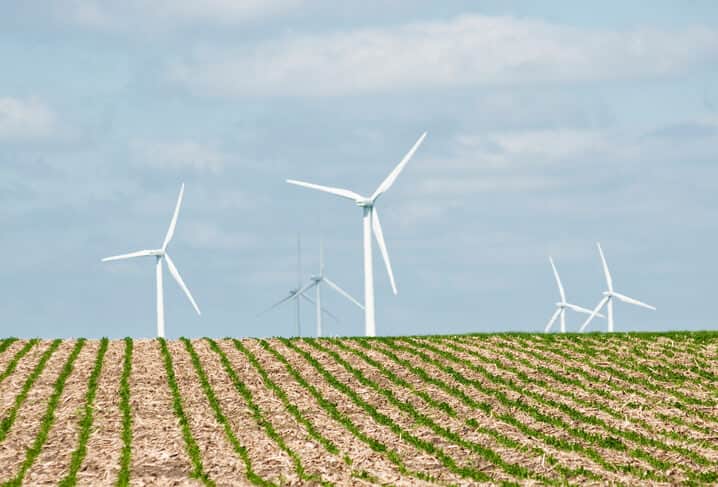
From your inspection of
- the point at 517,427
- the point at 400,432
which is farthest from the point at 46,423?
the point at 517,427

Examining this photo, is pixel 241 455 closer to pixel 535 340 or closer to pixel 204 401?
pixel 204 401

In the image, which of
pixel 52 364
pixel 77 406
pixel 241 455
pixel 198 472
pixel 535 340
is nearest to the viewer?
pixel 198 472

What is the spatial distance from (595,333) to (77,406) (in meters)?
22.0

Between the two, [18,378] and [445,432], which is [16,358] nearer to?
[18,378]

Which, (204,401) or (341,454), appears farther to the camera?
(204,401)

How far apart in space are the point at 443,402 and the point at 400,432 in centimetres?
417

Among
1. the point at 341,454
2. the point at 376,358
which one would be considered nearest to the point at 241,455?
the point at 341,454

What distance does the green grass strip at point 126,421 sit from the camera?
868 inches

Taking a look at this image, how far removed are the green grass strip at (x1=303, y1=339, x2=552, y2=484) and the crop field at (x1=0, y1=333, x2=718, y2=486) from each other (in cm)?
6

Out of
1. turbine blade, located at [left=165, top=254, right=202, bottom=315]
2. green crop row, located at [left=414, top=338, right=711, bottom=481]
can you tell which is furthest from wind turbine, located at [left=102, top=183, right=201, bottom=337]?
green crop row, located at [left=414, top=338, right=711, bottom=481]

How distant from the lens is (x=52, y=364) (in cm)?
3872

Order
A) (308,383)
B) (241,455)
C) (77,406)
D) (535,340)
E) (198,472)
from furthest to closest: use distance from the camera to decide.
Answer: (535,340) < (308,383) < (77,406) < (241,455) < (198,472)

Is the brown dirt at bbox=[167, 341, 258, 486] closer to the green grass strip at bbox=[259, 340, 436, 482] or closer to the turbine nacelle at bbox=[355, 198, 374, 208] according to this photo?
the green grass strip at bbox=[259, 340, 436, 482]

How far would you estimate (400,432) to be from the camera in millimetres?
26500
